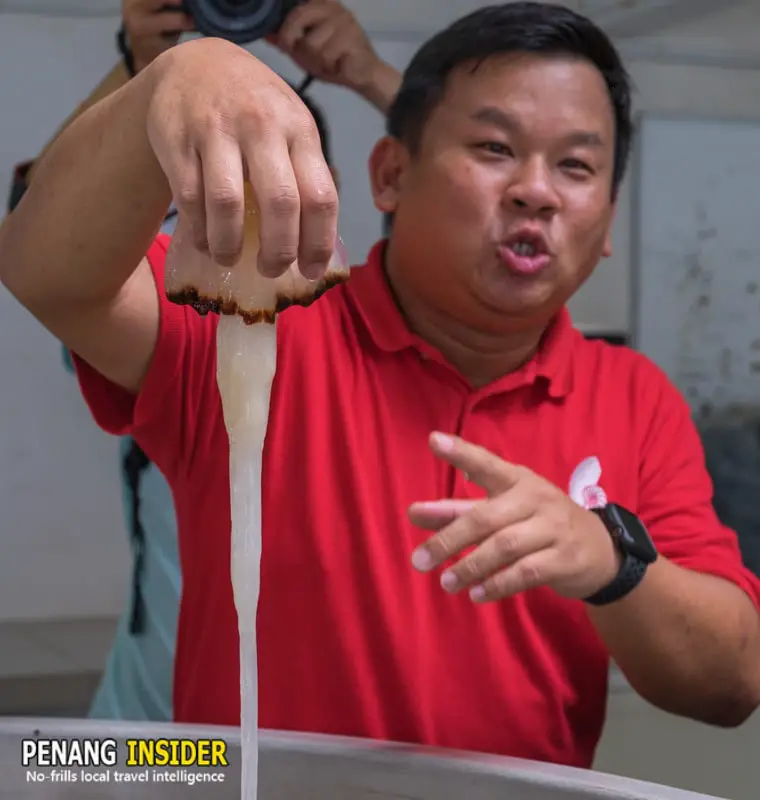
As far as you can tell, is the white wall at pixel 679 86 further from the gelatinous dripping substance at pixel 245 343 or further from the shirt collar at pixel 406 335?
the gelatinous dripping substance at pixel 245 343

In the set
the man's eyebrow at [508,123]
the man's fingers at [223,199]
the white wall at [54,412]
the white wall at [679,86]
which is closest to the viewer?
the man's fingers at [223,199]

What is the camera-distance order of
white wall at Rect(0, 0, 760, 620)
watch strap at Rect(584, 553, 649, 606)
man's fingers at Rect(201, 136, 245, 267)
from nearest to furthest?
man's fingers at Rect(201, 136, 245, 267) < watch strap at Rect(584, 553, 649, 606) < white wall at Rect(0, 0, 760, 620)

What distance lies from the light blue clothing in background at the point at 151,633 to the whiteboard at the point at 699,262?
3.70 ft

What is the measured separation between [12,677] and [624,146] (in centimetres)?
140

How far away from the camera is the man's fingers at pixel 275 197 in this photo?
1.25ft

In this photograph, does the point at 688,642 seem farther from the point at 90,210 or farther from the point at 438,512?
the point at 90,210

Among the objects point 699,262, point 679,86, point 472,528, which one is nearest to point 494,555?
point 472,528

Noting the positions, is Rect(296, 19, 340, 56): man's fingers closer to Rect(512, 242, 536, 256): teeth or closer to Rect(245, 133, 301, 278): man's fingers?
Rect(512, 242, 536, 256): teeth

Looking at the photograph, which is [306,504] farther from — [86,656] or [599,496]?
[86,656]

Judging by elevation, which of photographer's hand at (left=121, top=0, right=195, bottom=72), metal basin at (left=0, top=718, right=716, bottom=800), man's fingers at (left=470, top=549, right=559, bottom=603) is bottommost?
metal basin at (left=0, top=718, right=716, bottom=800)

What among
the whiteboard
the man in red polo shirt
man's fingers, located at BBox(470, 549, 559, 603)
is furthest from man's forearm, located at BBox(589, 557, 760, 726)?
the whiteboard

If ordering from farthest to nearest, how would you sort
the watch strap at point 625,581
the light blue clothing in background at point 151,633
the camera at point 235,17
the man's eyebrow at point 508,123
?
the light blue clothing in background at point 151,633, the camera at point 235,17, the man's eyebrow at point 508,123, the watch strap at point 625,581

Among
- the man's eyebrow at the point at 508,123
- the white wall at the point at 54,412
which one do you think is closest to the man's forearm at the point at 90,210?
the man's eyebrow at the point at 508,123

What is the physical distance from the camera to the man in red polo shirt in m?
0.69
